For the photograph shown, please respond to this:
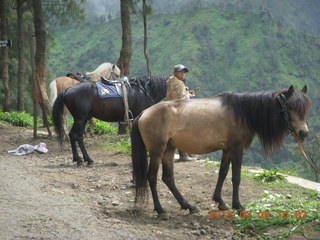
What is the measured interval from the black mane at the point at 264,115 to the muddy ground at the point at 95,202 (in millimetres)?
1319

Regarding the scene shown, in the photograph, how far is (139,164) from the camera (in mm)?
6230

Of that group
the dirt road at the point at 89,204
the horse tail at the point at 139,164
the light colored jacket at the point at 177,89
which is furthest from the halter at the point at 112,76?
the horse tail at the point at 139,164

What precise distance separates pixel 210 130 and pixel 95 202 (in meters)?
2.03

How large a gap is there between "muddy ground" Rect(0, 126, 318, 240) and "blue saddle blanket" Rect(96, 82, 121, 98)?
1.56 meters

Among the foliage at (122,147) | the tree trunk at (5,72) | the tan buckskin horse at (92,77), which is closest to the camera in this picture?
the foliage at (122,147)

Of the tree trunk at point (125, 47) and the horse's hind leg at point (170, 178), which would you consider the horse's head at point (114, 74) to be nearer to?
the tree trunk at point (125, 47)

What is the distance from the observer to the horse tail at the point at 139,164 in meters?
6.17

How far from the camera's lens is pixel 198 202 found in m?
6.83

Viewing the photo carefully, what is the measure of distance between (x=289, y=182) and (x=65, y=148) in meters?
6.70

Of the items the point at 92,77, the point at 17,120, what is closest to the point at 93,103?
the point at 92,77

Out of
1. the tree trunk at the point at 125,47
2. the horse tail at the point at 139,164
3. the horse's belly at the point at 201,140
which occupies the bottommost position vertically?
the horse tail at the point at 139,164

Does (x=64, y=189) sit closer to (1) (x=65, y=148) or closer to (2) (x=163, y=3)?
(1) (x=65, y=148)

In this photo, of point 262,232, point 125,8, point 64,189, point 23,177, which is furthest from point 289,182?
point 125,8
